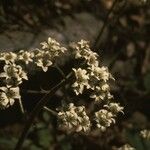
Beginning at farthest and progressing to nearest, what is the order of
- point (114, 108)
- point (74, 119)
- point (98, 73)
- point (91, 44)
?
point (91, 44), point (114, 108), point (98, 73), point (74, 119)

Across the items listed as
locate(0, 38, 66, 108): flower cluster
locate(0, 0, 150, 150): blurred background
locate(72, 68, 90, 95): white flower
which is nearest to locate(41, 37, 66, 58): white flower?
locate(0, 38, 66, 108): flower cluster

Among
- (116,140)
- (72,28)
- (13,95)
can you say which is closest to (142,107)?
(116,140)

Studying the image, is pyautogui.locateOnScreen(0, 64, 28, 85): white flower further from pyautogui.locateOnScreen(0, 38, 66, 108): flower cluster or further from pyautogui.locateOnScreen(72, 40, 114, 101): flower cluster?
pyautogui.locateOnScreen(72, 40, 114, 101): flower cluster

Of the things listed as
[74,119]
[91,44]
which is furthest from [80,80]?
[91,44]

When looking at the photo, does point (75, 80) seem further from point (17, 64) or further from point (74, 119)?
point (17, 64)

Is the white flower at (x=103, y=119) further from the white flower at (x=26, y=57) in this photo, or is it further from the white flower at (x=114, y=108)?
the white flower at (x=26, y=57)

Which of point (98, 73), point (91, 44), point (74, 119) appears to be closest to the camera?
point (74, 119)
